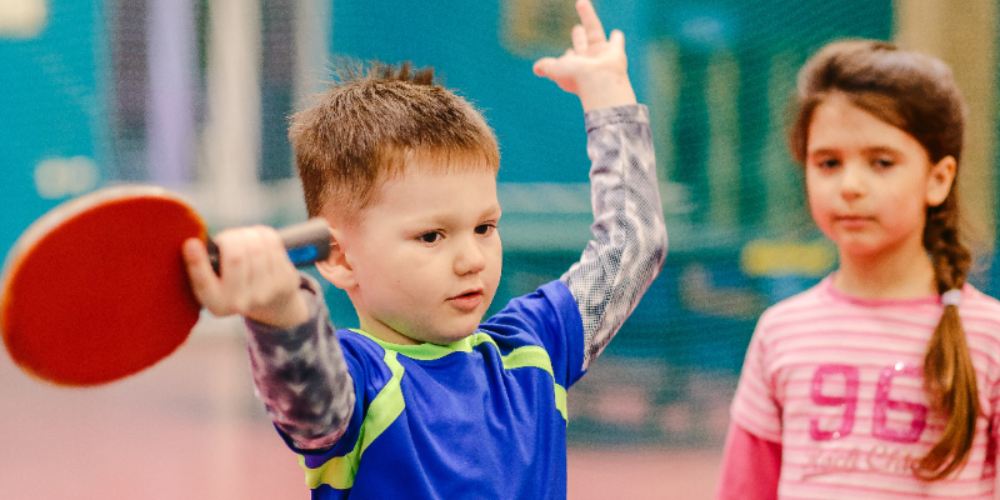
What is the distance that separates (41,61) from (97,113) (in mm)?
442

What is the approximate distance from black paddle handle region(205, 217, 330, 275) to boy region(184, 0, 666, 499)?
27 mm

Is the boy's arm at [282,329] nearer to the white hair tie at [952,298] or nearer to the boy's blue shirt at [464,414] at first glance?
the boy's blue shirt at [464,414]

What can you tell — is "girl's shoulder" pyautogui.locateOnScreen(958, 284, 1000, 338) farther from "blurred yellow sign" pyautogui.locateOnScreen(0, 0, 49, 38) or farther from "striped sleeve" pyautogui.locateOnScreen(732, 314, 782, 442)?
"blurred yellow sign" pyautogui.locateOnScreen(0, 0, 49, 38)

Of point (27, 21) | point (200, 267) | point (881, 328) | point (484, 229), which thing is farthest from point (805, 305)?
point (27, 21)

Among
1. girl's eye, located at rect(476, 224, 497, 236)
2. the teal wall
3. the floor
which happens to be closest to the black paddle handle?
girl's eye, located at rect(476, 224, 497, 236)

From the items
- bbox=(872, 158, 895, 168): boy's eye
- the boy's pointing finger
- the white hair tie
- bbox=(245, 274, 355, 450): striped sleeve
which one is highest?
the boy's pointing finger

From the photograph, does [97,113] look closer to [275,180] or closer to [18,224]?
[18,224]

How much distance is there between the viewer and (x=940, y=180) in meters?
1.47

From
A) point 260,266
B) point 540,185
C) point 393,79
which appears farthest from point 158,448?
point 260,266

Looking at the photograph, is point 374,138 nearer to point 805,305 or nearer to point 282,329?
point 282,329

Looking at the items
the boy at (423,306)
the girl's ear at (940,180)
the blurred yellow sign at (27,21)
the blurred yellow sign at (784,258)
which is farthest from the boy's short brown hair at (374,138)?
the blurred yellow sign at (27,21)

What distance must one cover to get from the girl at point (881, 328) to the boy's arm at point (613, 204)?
35cm

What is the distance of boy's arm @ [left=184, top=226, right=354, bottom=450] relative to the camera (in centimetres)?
74

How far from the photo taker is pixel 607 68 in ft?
4.44
